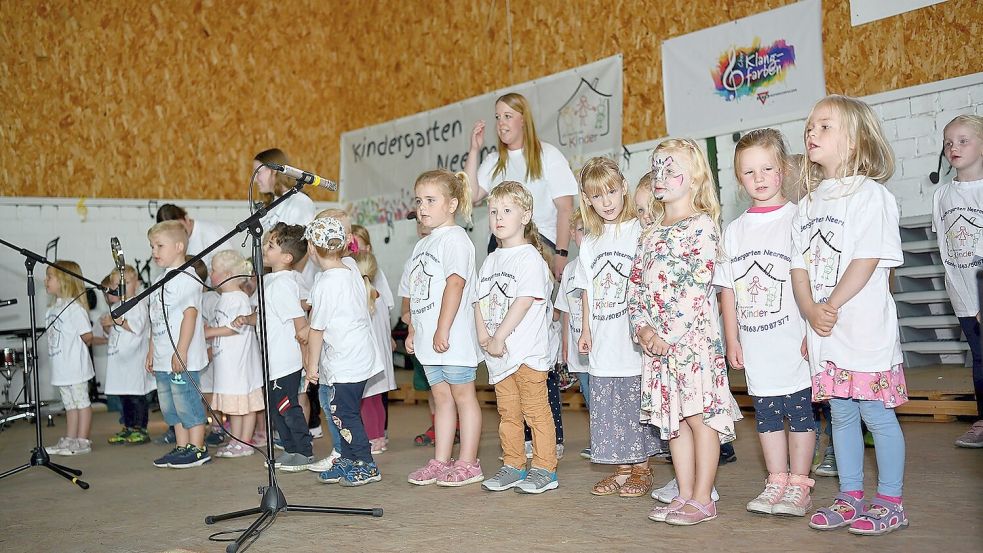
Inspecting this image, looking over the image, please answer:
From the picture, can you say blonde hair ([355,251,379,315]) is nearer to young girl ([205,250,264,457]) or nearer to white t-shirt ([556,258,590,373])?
young girl ([205,250,264,457])

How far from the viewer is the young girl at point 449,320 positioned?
389cm

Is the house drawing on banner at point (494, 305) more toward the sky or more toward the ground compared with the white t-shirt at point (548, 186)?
more toward the ground

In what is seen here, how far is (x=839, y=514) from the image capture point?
2.82 metres

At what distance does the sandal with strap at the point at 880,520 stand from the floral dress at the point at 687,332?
47cm

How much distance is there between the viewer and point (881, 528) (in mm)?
2742

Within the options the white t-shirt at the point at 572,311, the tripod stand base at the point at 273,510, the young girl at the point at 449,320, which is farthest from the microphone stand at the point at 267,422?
the white t-shirt at the point at 572,311

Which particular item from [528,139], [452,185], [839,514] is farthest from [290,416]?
[839,514]

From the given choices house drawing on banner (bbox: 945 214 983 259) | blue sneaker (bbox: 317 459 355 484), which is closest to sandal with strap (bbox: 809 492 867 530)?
house drawing on banner (bbox: 945 214 983 259)

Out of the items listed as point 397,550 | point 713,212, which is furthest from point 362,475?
point 713,212

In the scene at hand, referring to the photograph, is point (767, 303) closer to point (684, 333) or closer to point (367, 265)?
point (684, 333)

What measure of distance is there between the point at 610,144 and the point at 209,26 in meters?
4.41

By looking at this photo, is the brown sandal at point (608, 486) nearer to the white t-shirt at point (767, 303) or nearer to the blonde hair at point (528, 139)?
the white t-shirt at point (767, 303)

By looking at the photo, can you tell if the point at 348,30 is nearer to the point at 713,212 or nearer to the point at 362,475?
the point at 362,475

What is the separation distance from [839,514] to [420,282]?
6.46 feet
